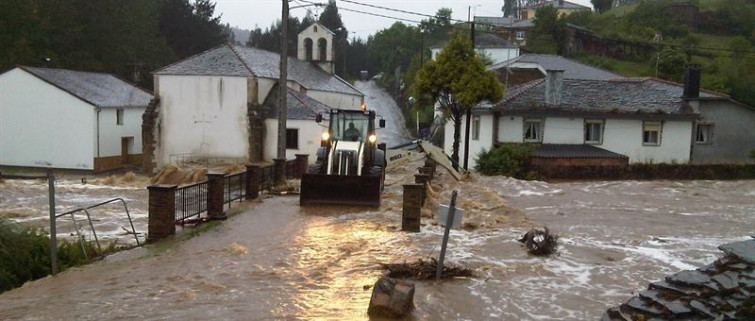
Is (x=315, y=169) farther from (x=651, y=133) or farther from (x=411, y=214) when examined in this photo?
(x=651, y=133)

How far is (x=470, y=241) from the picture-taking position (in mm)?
14320

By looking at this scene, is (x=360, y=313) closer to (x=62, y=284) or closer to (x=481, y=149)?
(x=62, y=284)

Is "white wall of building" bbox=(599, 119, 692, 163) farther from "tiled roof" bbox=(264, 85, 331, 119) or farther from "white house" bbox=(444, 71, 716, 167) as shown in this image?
"tiled roof" bbox=(264, 85, 331, 119)

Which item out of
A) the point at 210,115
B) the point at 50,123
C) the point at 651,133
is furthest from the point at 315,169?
the point at 50,123

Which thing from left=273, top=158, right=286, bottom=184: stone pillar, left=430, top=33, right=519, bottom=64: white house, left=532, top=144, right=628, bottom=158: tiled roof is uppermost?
left=430, top=33, right=519, bottom=64: white house

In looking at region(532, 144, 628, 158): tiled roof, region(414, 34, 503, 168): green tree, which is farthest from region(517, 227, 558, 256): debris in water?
region(532, 144, 628, 158): tiled roof

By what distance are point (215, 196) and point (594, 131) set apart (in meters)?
21.9

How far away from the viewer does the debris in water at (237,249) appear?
12820 mm

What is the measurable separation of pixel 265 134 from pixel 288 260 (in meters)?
29.5

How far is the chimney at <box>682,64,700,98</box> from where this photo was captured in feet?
110

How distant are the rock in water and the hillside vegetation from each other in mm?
47937

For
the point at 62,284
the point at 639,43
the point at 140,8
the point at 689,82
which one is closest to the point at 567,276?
the point at 62,284

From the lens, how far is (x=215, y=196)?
1700 cm

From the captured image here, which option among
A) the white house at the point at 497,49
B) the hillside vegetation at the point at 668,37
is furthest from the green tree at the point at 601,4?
the white house at the point at 497,49
